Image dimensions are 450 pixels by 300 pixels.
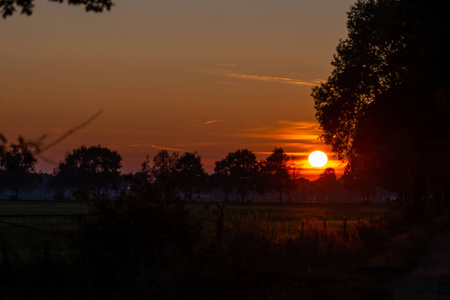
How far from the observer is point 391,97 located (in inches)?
1704

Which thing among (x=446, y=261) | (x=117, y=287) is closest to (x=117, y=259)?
(x=117, y=287)

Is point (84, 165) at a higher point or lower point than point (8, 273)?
higher

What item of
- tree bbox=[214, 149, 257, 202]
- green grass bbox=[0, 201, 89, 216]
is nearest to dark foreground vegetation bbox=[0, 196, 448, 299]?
green grass bbox=[0, 201, 89, 216]

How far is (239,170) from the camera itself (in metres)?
190

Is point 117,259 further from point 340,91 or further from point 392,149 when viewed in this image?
point 392,149

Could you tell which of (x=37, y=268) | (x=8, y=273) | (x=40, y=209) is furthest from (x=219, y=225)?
(x=40, y=209)

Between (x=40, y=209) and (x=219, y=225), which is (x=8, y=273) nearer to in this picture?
(x=219, y=225)

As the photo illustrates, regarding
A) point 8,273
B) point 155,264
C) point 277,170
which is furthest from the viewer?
point 277,170

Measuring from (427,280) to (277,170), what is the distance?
173576 mm

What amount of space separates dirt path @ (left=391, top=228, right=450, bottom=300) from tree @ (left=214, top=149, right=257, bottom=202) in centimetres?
16260

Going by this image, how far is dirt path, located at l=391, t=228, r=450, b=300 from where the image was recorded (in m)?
13.9

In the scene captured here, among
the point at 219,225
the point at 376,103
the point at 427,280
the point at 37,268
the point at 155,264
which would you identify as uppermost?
the point at 376,103

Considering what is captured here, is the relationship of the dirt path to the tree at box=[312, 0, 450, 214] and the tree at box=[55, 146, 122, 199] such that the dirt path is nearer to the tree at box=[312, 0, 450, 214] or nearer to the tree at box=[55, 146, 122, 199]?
the tree at box=[312, 0, 450, 214]

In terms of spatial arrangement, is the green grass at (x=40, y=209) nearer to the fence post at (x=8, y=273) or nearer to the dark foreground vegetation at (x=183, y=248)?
the dark foreground vegetation at (x=183, y=248)
